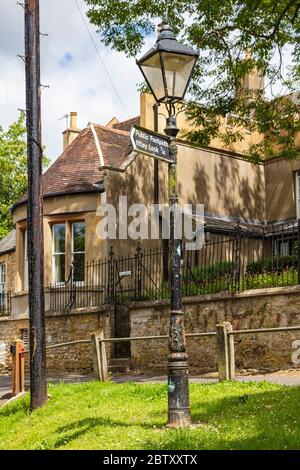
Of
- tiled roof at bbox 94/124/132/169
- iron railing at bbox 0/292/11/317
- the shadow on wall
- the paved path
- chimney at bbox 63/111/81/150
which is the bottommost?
the paved path

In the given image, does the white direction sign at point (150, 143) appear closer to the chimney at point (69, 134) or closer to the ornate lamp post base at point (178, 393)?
the ornate lamp post base at point (178, 393)

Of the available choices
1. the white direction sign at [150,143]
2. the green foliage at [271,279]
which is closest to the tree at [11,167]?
the green foliage at [271,279]

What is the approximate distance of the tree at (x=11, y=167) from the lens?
37500 millimetres

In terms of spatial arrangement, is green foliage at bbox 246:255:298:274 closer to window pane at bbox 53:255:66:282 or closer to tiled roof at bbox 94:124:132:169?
tiled roof at bbox 94:124:132:169

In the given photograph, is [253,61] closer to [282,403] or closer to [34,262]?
[34,262]

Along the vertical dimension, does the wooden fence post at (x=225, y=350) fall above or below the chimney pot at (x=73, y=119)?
below

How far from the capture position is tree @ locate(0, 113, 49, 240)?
3750cm

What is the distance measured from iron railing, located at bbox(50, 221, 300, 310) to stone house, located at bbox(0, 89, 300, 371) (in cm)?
33

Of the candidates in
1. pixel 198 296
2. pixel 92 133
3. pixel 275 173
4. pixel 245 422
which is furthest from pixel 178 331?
pixel 275 173

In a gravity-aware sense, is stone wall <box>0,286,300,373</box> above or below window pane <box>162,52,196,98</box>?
below

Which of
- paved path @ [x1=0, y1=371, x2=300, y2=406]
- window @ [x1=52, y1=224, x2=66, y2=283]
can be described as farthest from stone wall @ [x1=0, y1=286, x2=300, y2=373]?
window @ [x1=52, y1=224, x2=66, y2=283]

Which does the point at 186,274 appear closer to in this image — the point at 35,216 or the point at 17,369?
the point at 17,369

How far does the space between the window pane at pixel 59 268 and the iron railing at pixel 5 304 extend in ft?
13.4
